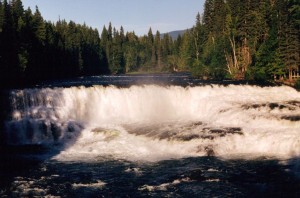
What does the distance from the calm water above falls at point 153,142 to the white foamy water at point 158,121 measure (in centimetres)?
9

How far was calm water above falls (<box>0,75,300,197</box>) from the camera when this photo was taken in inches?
828

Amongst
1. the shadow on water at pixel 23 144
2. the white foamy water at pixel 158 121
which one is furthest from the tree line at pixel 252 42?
the shadow on water at pixel 23 144

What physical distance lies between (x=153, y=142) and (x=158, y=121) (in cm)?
823

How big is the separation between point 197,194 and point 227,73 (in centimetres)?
4534

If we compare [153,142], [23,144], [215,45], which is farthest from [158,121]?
[215,45]

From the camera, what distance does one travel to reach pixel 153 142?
29594 mm

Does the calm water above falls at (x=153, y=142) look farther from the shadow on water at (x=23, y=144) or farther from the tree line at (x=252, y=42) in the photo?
the tree line at (x=252, y=42)

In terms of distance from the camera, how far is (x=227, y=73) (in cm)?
6275

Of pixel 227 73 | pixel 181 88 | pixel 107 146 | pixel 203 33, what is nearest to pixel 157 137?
pixel 107 146

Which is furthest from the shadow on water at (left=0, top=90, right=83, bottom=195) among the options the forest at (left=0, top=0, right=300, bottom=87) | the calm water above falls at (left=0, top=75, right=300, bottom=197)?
the forest at (left=0, top=0, right=300, bottom=87)

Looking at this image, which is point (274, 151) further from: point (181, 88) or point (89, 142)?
point (181, 88)

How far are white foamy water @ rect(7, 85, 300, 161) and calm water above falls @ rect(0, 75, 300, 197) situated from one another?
9 cm

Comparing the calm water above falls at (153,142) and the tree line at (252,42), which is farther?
the tree line at (252,42)

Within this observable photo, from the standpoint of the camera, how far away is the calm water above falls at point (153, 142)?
21.0 m
